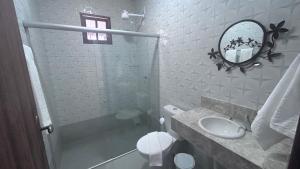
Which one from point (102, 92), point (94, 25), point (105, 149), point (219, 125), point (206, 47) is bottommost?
point (105, 149)

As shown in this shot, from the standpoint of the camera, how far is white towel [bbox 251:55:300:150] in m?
0.71

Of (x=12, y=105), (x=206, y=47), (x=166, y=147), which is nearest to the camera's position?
(x=12, y=105)

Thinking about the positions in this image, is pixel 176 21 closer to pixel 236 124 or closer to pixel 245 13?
pixel 245 13

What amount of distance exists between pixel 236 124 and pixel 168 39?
1.35 metres

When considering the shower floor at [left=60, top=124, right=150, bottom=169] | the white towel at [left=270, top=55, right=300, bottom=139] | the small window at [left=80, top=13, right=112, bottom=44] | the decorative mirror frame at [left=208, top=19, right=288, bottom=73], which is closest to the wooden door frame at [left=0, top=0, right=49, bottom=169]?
the white towel at [left=270, top=55, right=300, bottom=139]

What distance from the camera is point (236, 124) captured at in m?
1.21

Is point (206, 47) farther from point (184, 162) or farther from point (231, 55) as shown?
point (184, 162)

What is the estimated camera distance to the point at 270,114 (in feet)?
2.52

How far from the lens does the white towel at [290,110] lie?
2.04ft

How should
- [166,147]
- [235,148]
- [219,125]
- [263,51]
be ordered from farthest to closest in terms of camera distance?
[166,147], [219,125], [263,51], [235,148]

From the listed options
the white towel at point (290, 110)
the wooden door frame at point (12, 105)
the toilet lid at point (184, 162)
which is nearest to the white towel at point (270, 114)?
the white towel at point (290, 110)

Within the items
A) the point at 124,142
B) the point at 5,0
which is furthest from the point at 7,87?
the point at 124,142

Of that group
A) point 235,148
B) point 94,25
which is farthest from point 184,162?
point 94,25

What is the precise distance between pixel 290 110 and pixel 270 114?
0.14m
